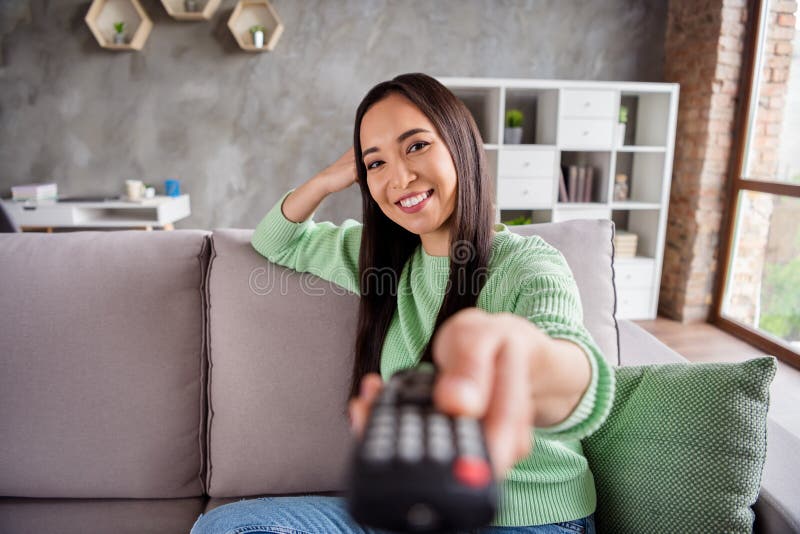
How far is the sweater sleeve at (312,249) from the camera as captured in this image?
3.90 ft

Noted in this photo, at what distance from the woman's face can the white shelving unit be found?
2209 mm

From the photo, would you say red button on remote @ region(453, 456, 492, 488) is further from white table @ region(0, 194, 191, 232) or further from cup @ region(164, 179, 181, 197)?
cup @ region(164, 179, 181, 197)

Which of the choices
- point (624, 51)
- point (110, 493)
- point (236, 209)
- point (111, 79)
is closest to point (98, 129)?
point (111, 79)

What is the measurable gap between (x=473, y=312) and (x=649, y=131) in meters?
3.54

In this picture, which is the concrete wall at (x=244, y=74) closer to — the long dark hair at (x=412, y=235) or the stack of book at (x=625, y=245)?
the stack of book at (x=625, y=245)

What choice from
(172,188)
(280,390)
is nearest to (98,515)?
(280,390)

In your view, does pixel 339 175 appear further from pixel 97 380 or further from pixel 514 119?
pixel 514 119

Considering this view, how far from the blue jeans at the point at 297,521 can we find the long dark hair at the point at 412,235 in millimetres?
237

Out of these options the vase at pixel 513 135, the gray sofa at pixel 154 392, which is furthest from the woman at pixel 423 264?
the vase at pixel 513 135

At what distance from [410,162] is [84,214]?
2821 millimetres

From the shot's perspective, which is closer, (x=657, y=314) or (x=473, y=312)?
(x=473, y=312)

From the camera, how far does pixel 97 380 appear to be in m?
1.15

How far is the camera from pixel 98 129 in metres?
3.38

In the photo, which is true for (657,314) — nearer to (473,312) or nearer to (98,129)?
(473,312)
